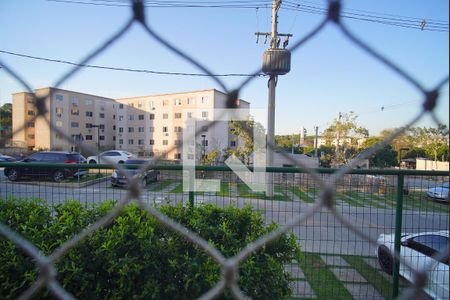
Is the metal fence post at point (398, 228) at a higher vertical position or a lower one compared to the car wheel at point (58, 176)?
lower

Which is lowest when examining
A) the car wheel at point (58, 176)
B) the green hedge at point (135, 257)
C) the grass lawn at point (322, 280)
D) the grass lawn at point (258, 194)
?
the grass lawn at point (322, 280)

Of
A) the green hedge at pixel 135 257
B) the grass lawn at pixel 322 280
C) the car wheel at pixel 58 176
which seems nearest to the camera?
the green hedge at pixel 135 257

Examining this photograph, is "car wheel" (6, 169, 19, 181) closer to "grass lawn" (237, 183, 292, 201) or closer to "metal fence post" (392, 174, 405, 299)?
"grass lawn" (237, 183, 292, 201)

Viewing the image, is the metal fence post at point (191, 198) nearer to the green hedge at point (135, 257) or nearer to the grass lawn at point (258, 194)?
the green hedge at point (135, 257)

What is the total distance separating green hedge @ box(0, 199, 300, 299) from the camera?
1.89 metres

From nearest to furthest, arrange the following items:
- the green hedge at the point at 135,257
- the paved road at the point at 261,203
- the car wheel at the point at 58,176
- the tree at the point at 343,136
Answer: the green hedge at the point at 135,257 < the paved road at the point at 261,203 < the car wheel at the point at 58,176 < the tree at the point at 343,136

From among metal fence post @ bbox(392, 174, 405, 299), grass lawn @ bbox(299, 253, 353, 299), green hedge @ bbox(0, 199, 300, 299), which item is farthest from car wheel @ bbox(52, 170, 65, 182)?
metal fence post @ bbox(392, 174, 405, 299)

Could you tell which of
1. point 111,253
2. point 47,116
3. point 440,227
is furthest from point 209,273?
point 440,227

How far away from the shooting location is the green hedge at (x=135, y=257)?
189 cm

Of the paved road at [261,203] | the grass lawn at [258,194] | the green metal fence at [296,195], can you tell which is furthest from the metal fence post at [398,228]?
the grass lawn at [258,194]

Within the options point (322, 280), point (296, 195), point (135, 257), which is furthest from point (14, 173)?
point (322, 280)

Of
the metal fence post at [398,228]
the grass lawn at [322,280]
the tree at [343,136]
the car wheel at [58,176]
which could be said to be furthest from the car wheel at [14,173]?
the tree at [343,136]

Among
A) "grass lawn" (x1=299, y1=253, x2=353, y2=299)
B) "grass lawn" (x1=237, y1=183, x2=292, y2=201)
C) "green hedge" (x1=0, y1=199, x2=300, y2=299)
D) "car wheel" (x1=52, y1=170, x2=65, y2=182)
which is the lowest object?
"grass lawn" (x1=299, y1=253, x2=353, y2=299)

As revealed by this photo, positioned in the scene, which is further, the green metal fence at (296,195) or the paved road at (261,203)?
the paved road at (261,203)
